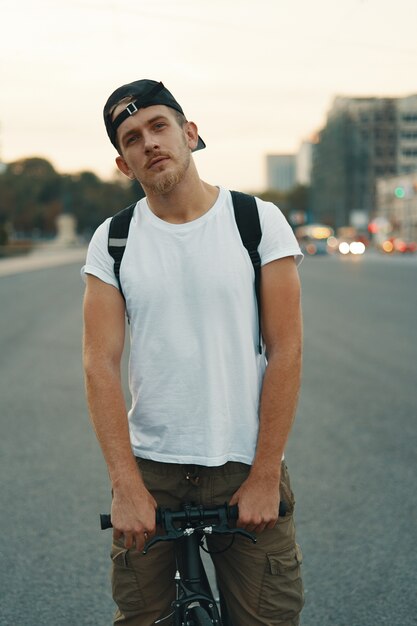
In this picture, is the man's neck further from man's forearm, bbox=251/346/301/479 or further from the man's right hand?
the man's right hand

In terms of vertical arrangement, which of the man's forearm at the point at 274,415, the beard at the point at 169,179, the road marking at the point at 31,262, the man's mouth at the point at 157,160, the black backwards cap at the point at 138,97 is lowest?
the road marking at the point at 31,262

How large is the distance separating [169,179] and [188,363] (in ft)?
1.62

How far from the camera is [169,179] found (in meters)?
2.26

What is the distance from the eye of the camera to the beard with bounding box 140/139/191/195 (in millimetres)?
2262

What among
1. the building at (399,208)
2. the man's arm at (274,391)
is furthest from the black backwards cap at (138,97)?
the building at (399,208)

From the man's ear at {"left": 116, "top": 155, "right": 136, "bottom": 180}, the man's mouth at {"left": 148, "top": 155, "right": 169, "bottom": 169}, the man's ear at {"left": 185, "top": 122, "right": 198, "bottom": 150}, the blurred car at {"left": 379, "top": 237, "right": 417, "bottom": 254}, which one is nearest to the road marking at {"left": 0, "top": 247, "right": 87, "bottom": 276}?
the blurred car at {"left": 379, "top": 237, "right": 417, "bottom": 254}

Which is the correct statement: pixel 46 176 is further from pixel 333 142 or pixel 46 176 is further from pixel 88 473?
pixel 88 473

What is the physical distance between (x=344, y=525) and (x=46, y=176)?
454ft

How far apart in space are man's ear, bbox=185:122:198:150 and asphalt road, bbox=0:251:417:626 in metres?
2.20

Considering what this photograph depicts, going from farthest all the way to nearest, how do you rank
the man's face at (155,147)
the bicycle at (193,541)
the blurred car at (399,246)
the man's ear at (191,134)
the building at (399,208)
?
the building at (399,208) → the blurred car at (399,246) → the man's ear at (191,134) → the man's face at (155,147) → the bicycle at (193,541)

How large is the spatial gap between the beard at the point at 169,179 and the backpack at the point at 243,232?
0.39 feet

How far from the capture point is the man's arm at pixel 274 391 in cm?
223

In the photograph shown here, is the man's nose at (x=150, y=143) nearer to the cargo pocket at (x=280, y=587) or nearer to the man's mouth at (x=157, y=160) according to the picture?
the man's mouth at (x=157, y=160)

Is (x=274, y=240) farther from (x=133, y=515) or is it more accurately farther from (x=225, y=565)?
(x=225, y=565)
